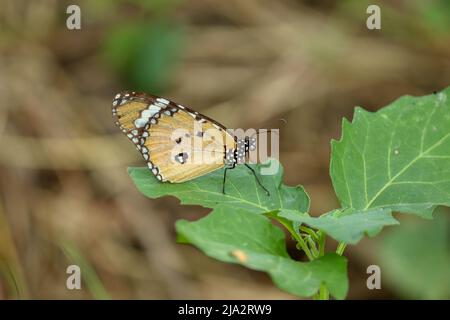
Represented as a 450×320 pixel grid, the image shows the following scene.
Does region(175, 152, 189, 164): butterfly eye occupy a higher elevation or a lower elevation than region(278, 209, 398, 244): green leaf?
higher

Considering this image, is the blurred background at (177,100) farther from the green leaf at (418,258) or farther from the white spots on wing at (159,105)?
the white spots on wing at (159,105)

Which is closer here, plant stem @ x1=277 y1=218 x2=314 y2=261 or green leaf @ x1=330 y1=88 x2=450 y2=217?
plant stem @ x1=277 y1=218 x2=314 y2=261

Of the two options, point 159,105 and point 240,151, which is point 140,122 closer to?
point 159,105

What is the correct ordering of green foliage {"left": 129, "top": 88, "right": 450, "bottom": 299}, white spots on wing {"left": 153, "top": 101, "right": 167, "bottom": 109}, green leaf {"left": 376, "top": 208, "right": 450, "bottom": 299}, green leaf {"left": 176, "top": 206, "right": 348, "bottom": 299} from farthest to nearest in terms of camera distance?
green leaf {"left": 376, "top": 208, "right": 450, "bottom": 299} → white spots on wing {"left": 153, "top": 101, "right": 167, "bottom": 109} → green foliage {"left": 129, "top": 88, "right": 450, "bottom": 299} → green leaf {"left": 176, "top": 206, "right": 348, "bottom": 299}

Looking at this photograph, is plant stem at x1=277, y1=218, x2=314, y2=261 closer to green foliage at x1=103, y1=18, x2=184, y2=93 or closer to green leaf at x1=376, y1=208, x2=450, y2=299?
green leaf at x1=376, y1=208, x2=450, y2=299

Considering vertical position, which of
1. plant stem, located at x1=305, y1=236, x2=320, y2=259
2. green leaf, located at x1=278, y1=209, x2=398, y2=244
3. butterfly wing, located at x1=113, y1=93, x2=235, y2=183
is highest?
butterfly wing, located at x1=113, y1=93, x2=235, y2=183

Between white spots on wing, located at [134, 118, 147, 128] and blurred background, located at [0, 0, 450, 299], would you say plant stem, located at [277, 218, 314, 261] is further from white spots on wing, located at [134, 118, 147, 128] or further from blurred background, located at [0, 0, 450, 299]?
blurred background, located at [0, 0, 450, 299]

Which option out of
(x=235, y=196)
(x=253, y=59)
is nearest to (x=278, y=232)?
(x=235, y=196)

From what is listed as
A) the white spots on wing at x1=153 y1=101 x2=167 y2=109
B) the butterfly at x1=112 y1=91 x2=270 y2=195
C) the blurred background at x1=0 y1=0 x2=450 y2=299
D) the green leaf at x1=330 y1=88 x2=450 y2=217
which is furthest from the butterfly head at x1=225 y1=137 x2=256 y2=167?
the blurred background at x1=0 y1=0 x2=450 y2=299

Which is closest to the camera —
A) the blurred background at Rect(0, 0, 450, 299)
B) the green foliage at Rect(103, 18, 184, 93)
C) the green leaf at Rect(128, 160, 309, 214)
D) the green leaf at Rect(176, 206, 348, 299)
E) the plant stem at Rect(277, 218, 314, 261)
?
the green leaf at Rect(176, 206, 348, 299)
